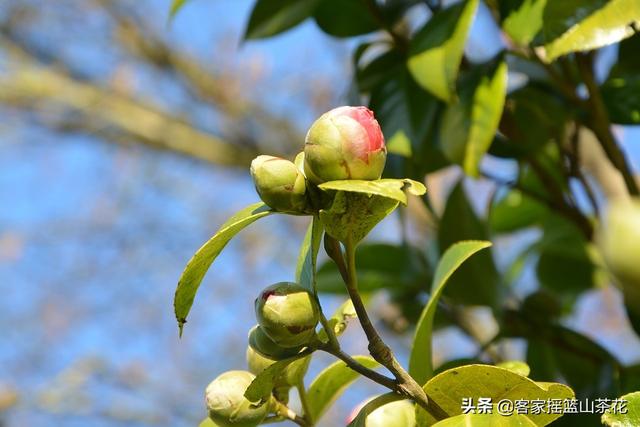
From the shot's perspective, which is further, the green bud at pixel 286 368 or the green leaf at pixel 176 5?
the green leaf at pixel 176 5

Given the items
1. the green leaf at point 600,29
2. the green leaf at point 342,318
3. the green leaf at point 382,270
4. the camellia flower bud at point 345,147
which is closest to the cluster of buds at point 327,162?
the camellia flower bud at point 345,147

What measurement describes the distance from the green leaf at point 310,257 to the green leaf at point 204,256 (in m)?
0.03

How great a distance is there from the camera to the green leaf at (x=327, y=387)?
0.66 metres

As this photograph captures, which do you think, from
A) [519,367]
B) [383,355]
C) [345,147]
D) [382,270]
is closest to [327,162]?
[345,147]

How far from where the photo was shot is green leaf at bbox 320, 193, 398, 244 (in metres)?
0.48

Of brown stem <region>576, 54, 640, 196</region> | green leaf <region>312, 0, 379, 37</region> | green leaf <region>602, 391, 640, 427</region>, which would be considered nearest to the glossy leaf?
brown stem <region>576, 54, 640, 196</region>

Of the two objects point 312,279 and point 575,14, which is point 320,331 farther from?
point 575,14

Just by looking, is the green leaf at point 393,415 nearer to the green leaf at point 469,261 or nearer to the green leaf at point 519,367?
the green leaf at point 519,367

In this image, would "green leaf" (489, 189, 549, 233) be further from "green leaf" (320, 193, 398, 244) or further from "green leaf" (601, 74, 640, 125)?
"green leaf" (320, 193, 398, 244)

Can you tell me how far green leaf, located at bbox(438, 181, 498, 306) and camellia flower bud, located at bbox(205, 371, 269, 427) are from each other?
18.8 inches

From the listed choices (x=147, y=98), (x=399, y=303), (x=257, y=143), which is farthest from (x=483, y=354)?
(x=147, y=98)

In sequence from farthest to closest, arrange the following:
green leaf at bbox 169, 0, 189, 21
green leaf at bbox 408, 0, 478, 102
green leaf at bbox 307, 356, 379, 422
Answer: green leaf at bbox 169, 0, 189, 21, green leaf at bbox 408, 0, 478, 102, green leaf at bbox 307, 356, 379, 422

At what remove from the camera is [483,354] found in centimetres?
98

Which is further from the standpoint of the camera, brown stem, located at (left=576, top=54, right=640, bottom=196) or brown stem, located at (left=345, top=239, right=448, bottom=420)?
brown stem, located at (left=576, top=54, right=640, bottom=196)
